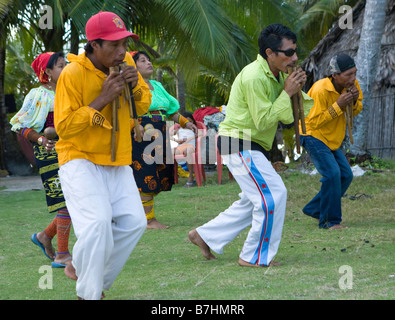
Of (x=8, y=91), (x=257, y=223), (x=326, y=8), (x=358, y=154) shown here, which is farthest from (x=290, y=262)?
(x=8, y=91)

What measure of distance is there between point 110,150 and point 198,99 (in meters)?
23.1

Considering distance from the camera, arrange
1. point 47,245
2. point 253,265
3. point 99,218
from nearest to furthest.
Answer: point 99,218 < point 253,265 < point 47,245

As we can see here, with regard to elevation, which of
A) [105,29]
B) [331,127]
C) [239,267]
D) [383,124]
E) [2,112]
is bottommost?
[239,267]

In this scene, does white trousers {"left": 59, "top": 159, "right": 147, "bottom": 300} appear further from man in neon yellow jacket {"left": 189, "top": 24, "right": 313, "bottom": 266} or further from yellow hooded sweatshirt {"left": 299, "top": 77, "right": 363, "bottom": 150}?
yellow hooded sweatshirt {"left": 299, "top": 77, "right": 363, "bottom": 150}

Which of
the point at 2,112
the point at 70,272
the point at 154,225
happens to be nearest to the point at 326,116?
the point at 154,225

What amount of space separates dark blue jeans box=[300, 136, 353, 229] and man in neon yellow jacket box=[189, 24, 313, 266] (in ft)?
5.42

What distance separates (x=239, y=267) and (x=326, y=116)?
7.81 feet

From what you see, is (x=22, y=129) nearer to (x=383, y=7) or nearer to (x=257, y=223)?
(x=257, y=223)

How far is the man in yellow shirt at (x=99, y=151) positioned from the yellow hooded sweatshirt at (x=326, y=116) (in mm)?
3157

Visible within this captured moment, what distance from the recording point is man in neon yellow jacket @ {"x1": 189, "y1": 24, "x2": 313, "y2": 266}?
5.02 metres

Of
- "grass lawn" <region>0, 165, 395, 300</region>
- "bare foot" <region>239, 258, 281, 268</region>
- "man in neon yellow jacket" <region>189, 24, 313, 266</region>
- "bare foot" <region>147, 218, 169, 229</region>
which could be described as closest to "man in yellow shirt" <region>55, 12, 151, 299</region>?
"grass lawn" <region>0, 165, 395, 300</region>

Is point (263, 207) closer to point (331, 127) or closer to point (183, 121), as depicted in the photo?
point (331, 127)

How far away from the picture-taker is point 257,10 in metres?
18.3

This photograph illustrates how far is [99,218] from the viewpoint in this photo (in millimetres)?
3869
